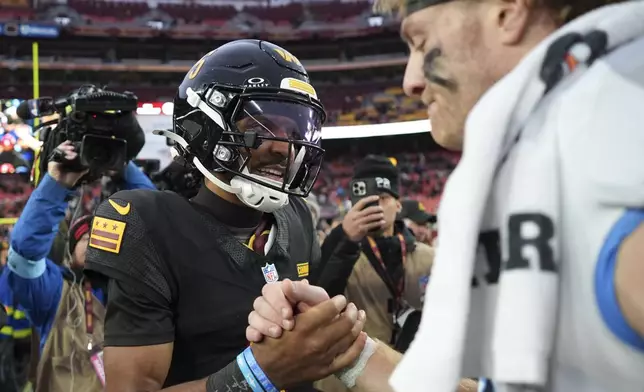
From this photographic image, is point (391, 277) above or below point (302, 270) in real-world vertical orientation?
below

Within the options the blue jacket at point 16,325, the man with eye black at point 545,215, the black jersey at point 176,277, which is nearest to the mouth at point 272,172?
the black jersey at point 176,277

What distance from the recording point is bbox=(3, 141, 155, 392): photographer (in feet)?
6.50

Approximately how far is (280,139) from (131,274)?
46cm

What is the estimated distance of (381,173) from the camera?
2750 millimetres

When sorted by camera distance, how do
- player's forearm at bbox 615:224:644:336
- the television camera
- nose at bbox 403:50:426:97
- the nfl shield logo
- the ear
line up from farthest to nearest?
the television camera < the nfl shield logo < nose at bbox 403:50:426:97 < the ear < player's forearm at bbox 615:224:644:336

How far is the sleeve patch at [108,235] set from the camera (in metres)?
1.21

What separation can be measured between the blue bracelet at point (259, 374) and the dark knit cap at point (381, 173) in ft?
5.77

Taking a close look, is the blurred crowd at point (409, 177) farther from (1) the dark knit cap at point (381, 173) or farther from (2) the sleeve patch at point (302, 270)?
(2) the sleeve patch at point (302, 270)

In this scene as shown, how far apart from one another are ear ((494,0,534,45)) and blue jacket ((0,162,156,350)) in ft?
5.75

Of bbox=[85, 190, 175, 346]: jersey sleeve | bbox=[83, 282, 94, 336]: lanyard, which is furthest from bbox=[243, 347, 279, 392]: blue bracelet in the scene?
bbox=[83, 282, 94, 336]: lanyard

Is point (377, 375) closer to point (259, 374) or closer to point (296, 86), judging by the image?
point (259, 374)

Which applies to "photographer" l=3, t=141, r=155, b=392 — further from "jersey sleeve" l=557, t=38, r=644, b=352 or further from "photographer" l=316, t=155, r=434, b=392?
"jersey sleeve" l=557, t=38, r=644, b=352

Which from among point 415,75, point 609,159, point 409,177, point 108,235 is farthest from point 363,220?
point 409,177

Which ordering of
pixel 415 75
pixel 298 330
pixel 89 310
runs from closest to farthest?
pixel 415 75
pixel 298 330
pixel 89 310
